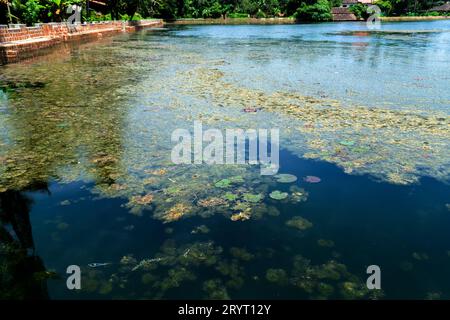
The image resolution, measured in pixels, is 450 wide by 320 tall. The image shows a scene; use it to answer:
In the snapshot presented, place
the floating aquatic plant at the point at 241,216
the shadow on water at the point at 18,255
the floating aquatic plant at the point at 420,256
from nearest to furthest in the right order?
1. the shadow on water at the point at 18,255
2. the floating aquatic plant at the point at 420,256
3. the floating aquatic plant at the point at 241,216

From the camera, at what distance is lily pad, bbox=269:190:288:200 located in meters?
3.07

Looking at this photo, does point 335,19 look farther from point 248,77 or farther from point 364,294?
point 364,294

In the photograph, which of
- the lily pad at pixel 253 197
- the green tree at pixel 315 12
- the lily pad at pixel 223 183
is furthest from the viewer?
the green tree at pixel 315 12

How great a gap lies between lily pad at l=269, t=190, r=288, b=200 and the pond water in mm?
19

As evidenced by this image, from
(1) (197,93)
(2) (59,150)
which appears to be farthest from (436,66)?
(2) (59,150)

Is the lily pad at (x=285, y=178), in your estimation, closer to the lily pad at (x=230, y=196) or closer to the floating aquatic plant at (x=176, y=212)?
the lily pad at (x=230, y=196)

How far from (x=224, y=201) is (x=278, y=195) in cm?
47

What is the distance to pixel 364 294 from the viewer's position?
81.7 inches

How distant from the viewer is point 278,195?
310cm

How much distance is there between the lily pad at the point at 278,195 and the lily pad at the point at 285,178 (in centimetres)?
22

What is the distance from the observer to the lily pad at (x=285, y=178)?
11.0 ft

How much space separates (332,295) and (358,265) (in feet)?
1.10

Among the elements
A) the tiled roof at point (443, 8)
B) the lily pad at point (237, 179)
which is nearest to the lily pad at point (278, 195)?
the lily pad at point (237, 179)

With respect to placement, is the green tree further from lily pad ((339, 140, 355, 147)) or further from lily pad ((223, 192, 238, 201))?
lily pad ((223, 192, 238, 201))
